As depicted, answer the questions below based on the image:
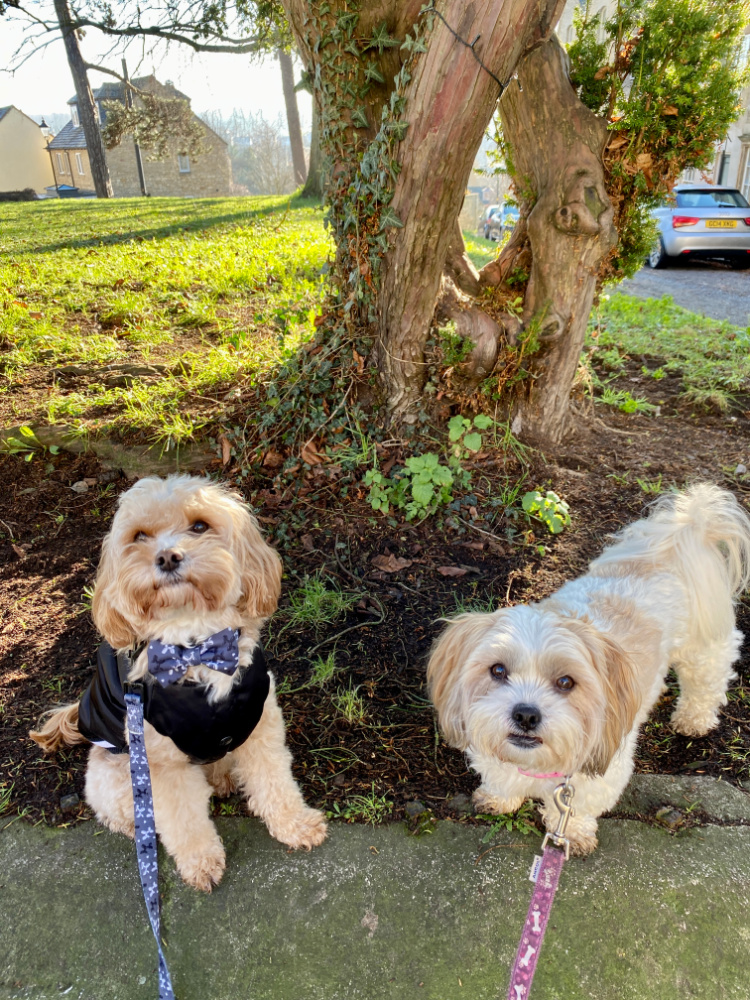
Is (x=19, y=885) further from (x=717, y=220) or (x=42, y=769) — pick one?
(x=717, y=220)

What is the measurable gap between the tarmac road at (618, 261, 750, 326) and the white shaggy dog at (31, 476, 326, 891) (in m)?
9.15

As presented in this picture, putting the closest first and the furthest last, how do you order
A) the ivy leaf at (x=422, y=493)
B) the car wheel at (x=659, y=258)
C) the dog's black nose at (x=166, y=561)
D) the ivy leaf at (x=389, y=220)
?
the dog's black nose at (x=166, y=561), the ivy leaf at (x=389, y=220), the ivy leaf at (x=422, y=493), the car wheel at (x=659, y=258)

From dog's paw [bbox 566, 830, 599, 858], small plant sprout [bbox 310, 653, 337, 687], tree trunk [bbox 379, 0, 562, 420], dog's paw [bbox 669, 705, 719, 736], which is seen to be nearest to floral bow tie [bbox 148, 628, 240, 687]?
small plant sprout [bbox 310, 653, 337, 687]

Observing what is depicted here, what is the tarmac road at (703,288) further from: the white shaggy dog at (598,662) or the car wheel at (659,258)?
the white shaggy dog at (598,662)

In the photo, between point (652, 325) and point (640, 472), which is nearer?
point (640, 472)

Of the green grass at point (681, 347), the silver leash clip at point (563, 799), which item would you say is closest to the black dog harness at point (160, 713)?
the silver leash clip at point (563, 799)

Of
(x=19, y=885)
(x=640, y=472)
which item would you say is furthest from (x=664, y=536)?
(x=19, y=885)

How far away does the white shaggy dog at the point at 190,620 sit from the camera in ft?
6.99

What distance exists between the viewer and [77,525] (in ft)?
14.3

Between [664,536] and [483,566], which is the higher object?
[664,536]

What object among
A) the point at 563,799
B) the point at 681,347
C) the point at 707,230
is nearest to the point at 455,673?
the point at 563,799

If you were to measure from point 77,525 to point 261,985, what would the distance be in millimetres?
3172

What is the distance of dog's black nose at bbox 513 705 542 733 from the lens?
1.98 m

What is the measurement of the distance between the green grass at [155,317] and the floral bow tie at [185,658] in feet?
8.71
